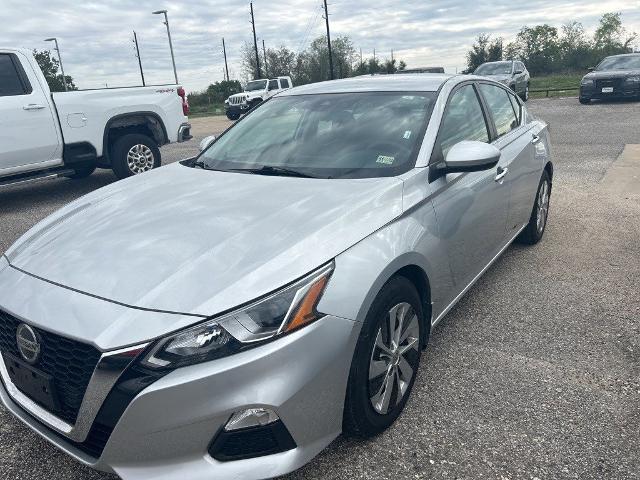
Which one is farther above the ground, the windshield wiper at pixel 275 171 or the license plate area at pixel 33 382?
the windshield wiper at pixel 275 171

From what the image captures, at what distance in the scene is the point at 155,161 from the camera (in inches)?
344

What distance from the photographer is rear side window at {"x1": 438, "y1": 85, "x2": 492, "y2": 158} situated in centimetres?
315

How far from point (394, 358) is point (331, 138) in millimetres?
1384

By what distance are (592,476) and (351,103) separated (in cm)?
237

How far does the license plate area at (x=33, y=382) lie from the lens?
78.2 inches

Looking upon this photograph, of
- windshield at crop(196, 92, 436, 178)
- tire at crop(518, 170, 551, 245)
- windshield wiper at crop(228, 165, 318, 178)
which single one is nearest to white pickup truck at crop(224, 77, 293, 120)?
tire at crop(518, 170, 551, 245)

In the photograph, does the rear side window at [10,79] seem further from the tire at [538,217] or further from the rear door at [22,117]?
the tire at [538,217]

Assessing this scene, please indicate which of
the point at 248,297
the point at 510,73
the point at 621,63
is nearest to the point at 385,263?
the point at 248,297

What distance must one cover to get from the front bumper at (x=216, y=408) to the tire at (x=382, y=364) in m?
0.23

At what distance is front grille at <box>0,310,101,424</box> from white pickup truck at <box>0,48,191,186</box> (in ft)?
19.9

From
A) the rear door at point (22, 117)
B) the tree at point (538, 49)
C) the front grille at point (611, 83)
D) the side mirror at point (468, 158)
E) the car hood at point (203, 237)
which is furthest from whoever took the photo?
the tree at point (538, 49)

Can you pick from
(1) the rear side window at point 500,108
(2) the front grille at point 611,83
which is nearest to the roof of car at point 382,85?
(1) the rear side window at point 500,108

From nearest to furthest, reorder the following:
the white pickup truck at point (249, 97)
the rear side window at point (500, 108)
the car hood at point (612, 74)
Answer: the rear side window at point (500, 108)
the car hood at point (612, 74)
the white pickup truck at point (249, 97)

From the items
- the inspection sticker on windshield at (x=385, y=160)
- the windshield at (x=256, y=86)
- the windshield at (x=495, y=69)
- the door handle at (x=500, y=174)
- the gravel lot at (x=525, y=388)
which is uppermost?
the windshield at (x=256, y=86)
